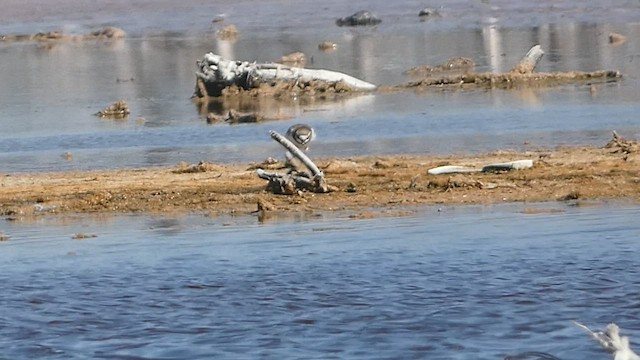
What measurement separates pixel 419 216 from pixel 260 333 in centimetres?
461

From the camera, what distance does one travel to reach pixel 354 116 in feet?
78.6

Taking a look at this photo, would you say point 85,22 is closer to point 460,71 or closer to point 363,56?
point 363,56

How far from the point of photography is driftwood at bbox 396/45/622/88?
89.9 ft

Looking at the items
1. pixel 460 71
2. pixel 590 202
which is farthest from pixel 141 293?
pixel 460 71

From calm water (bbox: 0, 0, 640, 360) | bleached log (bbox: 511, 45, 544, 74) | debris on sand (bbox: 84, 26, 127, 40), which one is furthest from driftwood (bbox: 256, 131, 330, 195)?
debris on sand (bbox: 84, 26, 127, 40)

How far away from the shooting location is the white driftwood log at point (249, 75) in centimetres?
2827

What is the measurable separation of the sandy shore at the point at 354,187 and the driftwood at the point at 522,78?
9.93 meters

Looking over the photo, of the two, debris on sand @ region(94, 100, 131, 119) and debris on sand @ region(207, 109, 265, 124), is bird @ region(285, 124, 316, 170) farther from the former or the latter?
debris on sand @ region(94, 100, 131, 119)

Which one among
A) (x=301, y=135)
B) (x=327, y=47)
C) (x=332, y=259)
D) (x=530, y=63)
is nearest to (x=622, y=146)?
(x=301, y=135)

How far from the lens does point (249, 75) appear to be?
93.0 ft

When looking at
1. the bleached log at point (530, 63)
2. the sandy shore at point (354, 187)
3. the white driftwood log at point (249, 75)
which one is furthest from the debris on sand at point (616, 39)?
the sandy shore at point (354, 187)

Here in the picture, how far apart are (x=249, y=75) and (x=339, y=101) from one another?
2.50m

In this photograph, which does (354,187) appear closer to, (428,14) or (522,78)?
(522,78)

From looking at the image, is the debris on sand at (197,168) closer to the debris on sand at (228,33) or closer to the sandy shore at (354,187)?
the sandy shore at (354,187)
